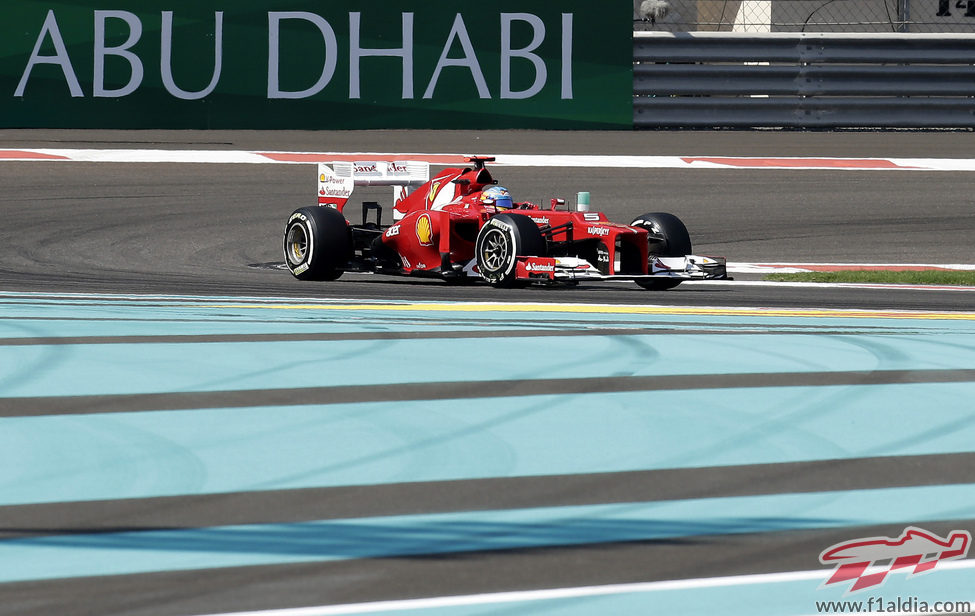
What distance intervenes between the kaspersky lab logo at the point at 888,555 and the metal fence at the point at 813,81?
1523 centimetres

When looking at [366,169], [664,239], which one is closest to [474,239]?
[366,169]

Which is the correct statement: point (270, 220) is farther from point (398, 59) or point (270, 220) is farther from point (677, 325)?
point (677, 325)

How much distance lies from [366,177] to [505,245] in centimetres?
200

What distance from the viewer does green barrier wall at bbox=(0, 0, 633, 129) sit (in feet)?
56.2

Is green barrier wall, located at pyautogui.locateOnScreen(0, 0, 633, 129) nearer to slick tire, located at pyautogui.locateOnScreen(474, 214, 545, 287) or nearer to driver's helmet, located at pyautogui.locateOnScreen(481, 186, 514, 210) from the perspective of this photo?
driver's helmet, located at pyautogui.locateOnScreen(481, 186, 514, 210)

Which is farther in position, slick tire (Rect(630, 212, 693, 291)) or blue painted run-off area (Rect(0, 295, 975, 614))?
slick tire (Rect(630, 212, 693, 291))

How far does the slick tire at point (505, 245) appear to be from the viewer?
11.1m

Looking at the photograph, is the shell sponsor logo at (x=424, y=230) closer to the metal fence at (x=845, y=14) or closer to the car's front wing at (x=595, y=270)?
the car's front wing at (x=595, y=270)

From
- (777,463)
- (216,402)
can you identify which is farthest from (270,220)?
(777,463)

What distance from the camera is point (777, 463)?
4.37 meters

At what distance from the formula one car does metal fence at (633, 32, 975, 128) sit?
22.2 feet

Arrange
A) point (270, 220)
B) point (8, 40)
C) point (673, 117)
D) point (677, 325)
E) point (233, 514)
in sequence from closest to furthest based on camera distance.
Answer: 1. point (233, 514)
2. point (677, 325)
3. point (270, 220)
4. point (8, 40)
5. point (673, 117)

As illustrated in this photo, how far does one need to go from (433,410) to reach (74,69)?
1343cm

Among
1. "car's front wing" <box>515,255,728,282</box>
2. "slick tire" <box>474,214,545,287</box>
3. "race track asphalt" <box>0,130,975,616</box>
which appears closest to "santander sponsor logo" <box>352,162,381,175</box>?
"race track asphalt" <box>0,130,975,616</box>
